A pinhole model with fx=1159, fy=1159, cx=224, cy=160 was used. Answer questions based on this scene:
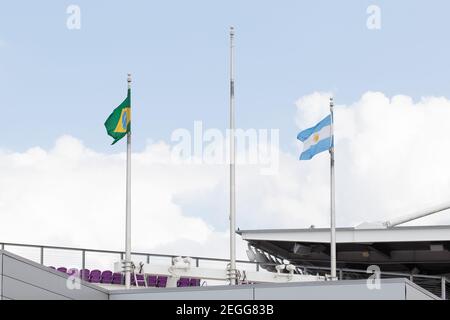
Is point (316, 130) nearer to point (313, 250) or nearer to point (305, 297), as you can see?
point (305, 297)

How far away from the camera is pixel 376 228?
2024 inches

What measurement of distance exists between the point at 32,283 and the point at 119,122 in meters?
10.2

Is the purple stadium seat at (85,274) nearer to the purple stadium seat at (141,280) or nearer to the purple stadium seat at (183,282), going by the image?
the purple stadium seat at (141,280)

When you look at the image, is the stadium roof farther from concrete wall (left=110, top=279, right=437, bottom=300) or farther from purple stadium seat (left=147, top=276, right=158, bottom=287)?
concrete wall (left=110, top=279, right=437, bottom=300)

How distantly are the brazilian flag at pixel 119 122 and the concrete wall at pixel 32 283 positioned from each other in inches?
304

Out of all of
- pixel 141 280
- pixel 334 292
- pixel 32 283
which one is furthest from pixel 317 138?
pixel 32 283

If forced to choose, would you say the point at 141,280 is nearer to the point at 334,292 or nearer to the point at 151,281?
the point at 151,281

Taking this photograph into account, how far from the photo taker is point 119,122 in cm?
3769

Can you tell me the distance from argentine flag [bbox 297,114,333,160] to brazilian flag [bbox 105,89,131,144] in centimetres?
580

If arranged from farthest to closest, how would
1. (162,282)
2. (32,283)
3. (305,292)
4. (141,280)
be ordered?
(141,280), (162,282), (305,292), (32,283)

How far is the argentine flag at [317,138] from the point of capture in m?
38.8

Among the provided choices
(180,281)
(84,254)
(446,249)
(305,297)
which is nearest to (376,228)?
(446,249)

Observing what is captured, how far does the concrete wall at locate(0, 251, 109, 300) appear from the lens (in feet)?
90.1
